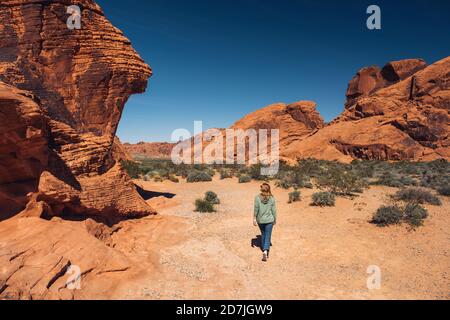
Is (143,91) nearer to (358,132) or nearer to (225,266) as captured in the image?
(225,266)

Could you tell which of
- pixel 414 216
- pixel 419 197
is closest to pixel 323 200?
pixel 414 216

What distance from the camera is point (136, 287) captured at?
16.1 feet

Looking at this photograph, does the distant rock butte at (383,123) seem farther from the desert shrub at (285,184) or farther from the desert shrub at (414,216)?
the desert shrub at (414,216)

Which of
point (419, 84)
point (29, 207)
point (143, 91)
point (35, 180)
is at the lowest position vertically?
point (29, 207)

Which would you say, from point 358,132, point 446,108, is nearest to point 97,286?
point 358,132

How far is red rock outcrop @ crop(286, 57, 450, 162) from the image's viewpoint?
32.7m

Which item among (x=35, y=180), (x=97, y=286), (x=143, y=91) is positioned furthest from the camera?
(x=143, y=91)

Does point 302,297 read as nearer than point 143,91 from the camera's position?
Yes

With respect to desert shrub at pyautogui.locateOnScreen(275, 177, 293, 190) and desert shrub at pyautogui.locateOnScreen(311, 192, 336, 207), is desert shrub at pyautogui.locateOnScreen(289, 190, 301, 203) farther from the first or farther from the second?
desert shrub at pyautogui.locateOnScreen(275, 177, 293, 190)

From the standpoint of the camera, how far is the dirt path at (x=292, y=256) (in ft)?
15.9

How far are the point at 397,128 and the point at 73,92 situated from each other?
36821mm

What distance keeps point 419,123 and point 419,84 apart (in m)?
6.71

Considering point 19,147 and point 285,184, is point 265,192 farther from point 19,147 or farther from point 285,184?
point 285,184
